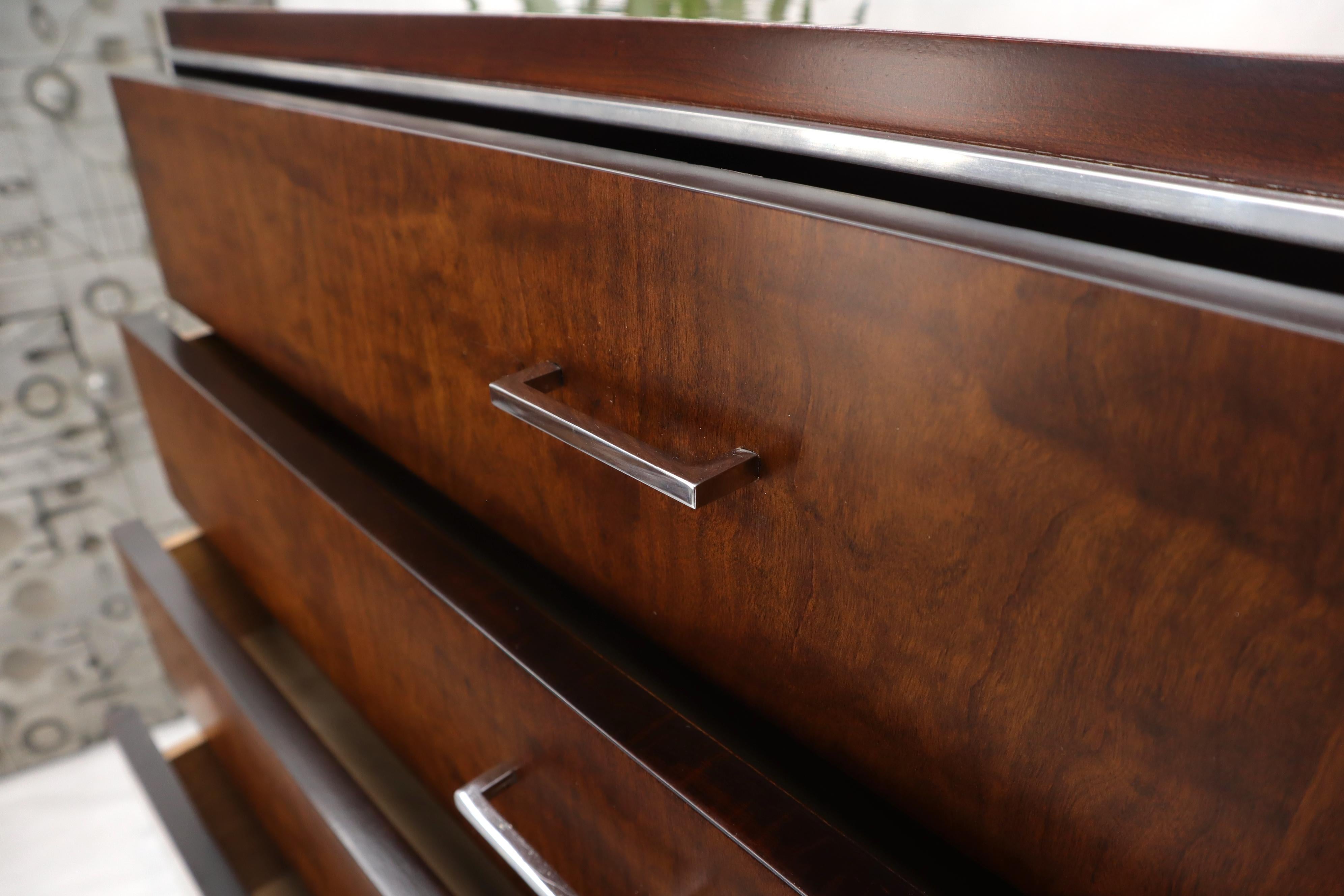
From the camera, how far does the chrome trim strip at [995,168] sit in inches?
6.1

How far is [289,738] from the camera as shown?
1.47 feet

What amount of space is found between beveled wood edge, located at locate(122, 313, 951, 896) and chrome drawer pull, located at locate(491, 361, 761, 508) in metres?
0.08

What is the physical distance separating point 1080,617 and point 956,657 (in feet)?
0.11

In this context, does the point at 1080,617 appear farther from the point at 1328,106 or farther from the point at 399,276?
the point at 399,276

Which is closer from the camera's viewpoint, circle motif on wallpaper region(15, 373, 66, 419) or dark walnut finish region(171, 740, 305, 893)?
dark walnut finish region(171, 740, 305, 893)

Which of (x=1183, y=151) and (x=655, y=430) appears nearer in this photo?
(x=1183, y=151)

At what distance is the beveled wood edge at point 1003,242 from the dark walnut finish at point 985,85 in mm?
18

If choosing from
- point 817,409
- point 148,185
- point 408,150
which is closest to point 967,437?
point 817,409

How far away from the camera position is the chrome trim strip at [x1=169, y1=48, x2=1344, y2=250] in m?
0.15

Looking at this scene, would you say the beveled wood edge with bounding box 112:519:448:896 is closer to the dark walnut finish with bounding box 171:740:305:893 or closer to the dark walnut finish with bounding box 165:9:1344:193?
the dark walnut finish with bounding box 171:740:305:893

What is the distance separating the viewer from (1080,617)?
0.18m

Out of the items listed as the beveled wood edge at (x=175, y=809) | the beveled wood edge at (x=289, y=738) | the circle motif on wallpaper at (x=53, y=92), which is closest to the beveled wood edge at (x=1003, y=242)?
the beveled wood edge at (x=289, y=738)

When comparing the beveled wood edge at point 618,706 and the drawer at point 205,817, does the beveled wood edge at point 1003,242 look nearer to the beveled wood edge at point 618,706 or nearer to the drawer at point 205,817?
the beveled wood edge at point 618,706

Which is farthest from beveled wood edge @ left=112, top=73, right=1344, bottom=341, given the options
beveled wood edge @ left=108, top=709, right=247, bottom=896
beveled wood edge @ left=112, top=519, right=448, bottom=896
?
beveled wood edge @ left=108, top=709, right=247, bottom=896
